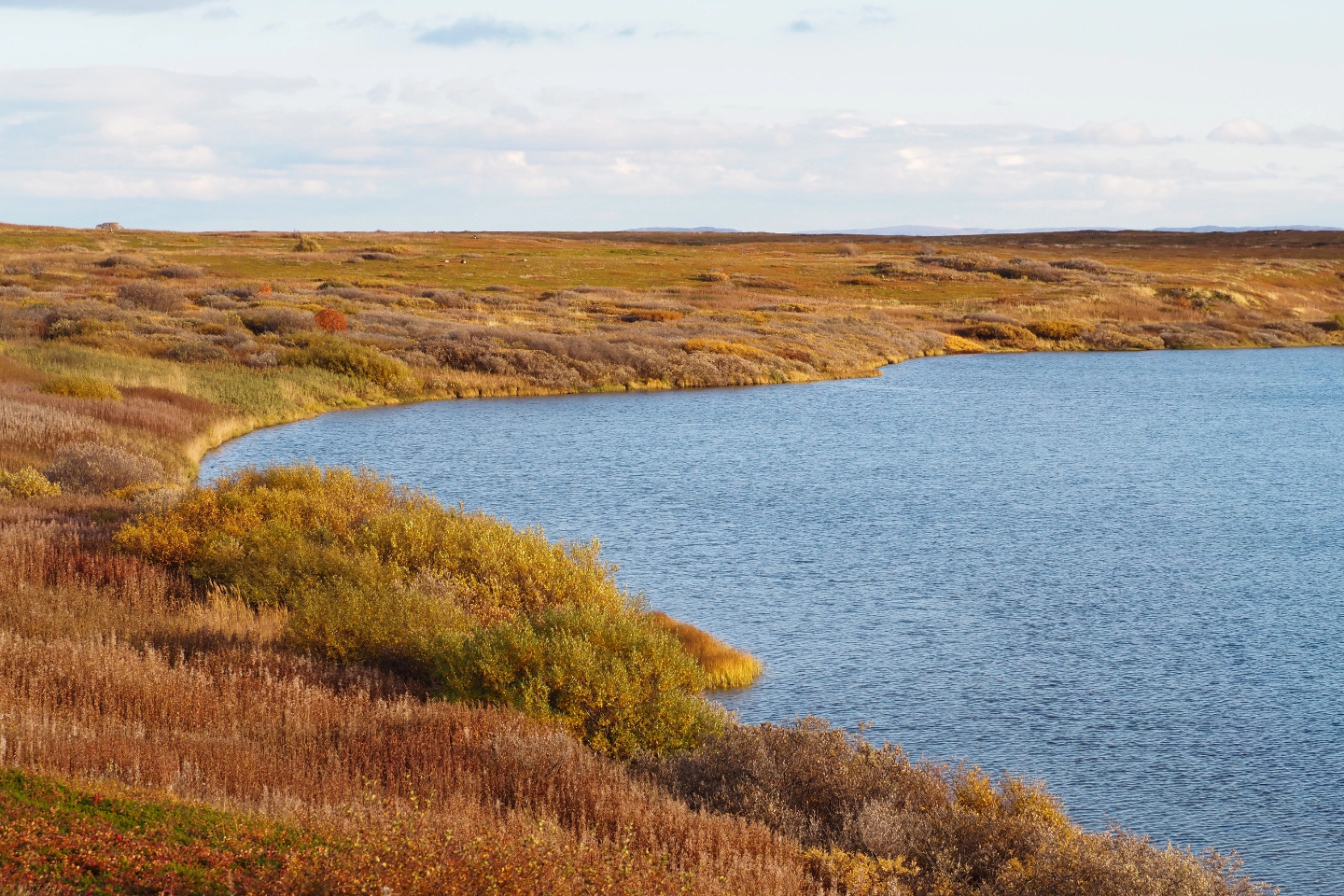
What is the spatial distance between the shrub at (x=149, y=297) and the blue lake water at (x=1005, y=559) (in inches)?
703

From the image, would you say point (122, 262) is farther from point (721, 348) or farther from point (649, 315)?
point (721, 348)

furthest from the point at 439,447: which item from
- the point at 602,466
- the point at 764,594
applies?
the point at 764,594

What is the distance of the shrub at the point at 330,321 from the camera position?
1660 inches

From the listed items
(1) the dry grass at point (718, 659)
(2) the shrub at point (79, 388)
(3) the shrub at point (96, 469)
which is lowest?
(1) the dry grass at point (718, 659)

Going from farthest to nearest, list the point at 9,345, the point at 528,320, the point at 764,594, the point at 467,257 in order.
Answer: the point at 467,257 → the point at 528,320 → the point at 9,345 → the point at 764,594

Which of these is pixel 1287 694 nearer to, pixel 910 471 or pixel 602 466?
pixel 910 471

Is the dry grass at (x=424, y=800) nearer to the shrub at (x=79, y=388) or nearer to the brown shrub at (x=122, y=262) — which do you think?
the shrub at (x=79, y=388)

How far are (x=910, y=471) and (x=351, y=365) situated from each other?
743 inches

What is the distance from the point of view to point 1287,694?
12.2 metres

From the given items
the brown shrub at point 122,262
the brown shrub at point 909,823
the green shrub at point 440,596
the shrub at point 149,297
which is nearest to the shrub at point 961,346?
the shrub at point 149,297

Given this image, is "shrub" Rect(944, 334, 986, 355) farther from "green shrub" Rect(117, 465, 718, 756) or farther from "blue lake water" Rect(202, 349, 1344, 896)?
"green shrub" Rect(117, 465, 718, 756)

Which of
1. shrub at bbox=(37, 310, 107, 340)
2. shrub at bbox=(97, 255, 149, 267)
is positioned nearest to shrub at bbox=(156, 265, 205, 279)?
shrub at bbox=(97, 255, 149, 267)

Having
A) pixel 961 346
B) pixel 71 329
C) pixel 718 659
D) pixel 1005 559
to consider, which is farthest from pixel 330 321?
pixel 718 659

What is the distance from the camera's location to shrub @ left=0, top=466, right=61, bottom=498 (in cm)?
1582
